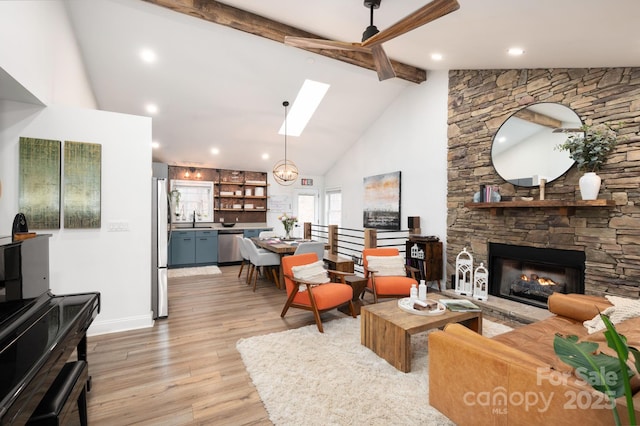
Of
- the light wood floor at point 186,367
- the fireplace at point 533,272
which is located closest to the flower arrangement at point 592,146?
the fireplace at point 533,272

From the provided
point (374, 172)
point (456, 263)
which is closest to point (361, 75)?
point (374, 172)

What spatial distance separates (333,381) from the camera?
2.29m

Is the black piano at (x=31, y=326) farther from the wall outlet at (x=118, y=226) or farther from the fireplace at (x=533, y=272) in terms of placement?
the fireplace at (x=533, y=272)

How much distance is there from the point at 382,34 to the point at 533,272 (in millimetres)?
3525

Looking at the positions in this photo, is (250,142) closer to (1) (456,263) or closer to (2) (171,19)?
(2) (171,19)

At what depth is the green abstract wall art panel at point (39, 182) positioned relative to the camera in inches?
112

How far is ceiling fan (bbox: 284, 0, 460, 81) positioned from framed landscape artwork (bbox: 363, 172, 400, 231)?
9.99 ft

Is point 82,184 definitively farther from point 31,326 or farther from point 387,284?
point 387,284

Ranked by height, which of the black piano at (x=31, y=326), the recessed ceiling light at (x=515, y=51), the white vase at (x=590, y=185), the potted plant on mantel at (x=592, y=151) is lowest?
the black piano at (x=31, y=326)

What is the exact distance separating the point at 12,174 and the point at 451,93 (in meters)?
5.66

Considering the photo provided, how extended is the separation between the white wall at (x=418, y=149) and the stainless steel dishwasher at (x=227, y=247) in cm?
323

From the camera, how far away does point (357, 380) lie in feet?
7.56

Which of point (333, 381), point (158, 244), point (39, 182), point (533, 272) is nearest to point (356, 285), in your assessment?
point (333, 381)

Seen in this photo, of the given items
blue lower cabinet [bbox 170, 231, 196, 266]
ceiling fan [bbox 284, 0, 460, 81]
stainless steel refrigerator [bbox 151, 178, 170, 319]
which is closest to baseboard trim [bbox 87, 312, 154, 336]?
stainless steel refrigerator [bbox 151, 178, 170, 319]
